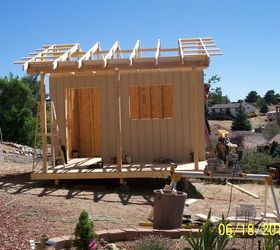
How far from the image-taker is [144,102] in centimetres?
1438

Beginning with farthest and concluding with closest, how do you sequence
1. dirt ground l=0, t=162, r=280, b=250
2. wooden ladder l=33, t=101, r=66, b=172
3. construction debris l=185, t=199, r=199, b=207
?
wooden ladder l=33, t=101, r=66, b=172 < construction debris l=185, t=199, r=199, b=207 < dirt ground l=0, t=162, r=280, b=250

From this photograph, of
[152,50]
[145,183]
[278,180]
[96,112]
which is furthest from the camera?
[278,180]

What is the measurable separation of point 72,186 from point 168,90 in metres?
4.51

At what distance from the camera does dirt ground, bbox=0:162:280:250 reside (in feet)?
21.3

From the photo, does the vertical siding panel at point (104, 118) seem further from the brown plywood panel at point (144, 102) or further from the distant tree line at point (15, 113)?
the distant tree line at point (15, 113)

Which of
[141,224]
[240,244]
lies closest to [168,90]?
[141,224]

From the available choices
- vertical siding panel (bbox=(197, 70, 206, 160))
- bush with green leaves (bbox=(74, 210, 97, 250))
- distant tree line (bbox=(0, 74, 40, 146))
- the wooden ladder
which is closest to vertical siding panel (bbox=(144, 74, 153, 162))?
vertical siding panel (bbox=(197, 70, 206, 160))

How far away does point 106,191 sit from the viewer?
36.3ft

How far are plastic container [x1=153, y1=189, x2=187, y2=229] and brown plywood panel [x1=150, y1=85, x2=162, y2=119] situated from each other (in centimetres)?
746

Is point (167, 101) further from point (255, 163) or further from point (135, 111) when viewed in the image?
point (255, 163)

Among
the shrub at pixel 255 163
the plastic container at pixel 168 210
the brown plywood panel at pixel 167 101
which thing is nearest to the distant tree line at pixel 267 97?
the shrub at pixel 255 163

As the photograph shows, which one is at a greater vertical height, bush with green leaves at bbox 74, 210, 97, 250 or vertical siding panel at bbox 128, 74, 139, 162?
vertical siding panel at bbox 128, 74, 139, 162

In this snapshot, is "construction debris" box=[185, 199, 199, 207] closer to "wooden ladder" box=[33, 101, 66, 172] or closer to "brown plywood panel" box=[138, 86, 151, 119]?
"wooden ladder" box=[33, 101, 66, 172]

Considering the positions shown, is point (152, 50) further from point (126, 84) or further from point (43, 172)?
point (43, 172)
